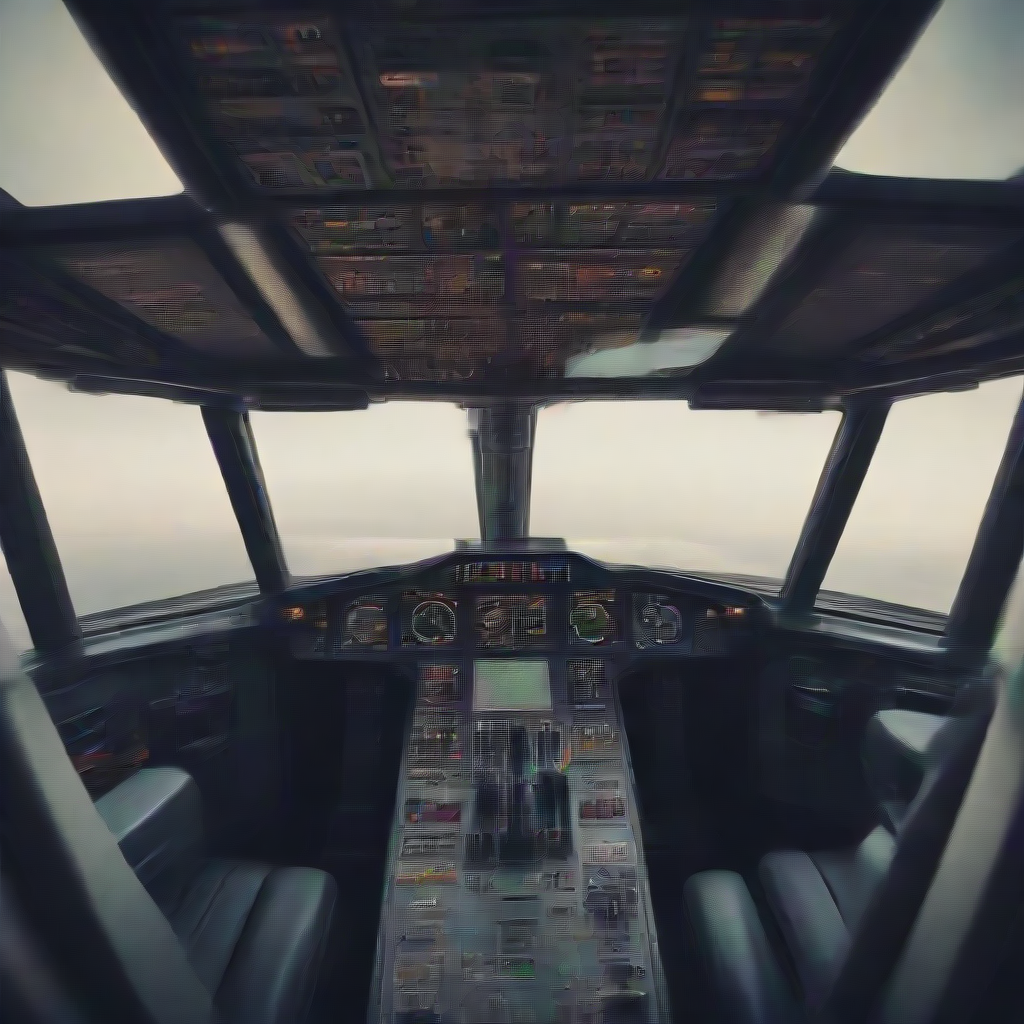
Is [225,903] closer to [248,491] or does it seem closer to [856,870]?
[248,491]

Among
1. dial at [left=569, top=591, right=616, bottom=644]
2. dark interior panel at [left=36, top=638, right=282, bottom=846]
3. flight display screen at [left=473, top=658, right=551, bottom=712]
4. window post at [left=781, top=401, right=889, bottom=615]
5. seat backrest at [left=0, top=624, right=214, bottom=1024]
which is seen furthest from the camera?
dial at [left=569, top=591, right=616, bottom=644]

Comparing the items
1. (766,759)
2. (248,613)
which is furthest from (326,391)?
(766,759)

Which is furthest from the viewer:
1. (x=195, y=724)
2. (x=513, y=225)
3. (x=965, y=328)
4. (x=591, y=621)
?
(x=591, y=621)

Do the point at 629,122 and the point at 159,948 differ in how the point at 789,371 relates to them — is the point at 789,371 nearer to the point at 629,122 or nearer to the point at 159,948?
the point at 629,122

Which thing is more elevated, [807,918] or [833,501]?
[833,501]

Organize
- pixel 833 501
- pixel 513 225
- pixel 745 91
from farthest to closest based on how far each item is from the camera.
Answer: pixel 833 501
pixel 513 225
pixel 745 91

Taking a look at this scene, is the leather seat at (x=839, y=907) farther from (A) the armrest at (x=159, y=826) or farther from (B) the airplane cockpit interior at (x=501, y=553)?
(A) the armrest at (x=159, y=826)

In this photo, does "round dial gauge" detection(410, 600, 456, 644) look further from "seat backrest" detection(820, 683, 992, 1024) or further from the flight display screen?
"seat backrest" detection(820, 683, 992, 1024)

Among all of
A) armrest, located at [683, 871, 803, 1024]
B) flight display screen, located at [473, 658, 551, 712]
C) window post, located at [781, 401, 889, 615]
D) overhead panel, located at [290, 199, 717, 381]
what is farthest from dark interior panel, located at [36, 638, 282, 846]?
window post, located at [781, 401, 889, 615]

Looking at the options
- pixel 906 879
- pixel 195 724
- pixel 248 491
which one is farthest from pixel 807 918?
pixel 248 491
